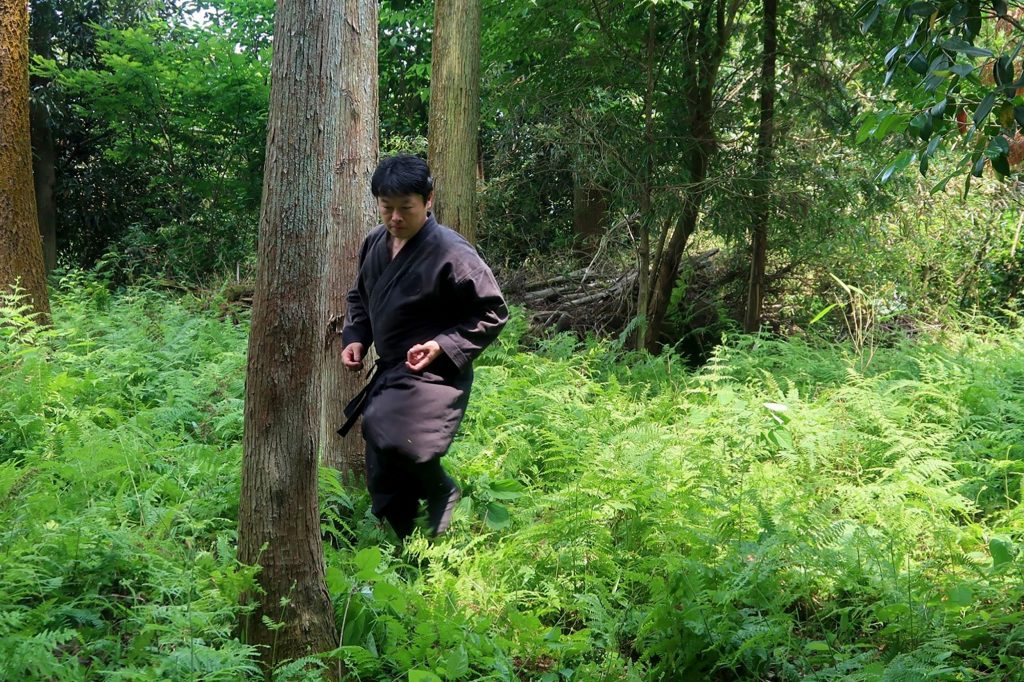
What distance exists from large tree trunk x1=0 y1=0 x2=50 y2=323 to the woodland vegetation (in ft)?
0.11

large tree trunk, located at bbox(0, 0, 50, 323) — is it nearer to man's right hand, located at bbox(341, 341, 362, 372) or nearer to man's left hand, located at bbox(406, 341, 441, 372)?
man's right hand, located at bbox(341, 341, 362, 372)

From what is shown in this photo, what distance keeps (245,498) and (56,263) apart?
13.5m

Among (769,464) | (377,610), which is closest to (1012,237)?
(769,464)

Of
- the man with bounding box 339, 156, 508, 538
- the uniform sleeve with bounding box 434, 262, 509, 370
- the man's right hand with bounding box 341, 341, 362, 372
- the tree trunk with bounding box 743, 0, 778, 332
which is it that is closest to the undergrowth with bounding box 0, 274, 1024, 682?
the man with bounding box 339, 156, 508, 538

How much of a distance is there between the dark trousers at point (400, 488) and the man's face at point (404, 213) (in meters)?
1.24

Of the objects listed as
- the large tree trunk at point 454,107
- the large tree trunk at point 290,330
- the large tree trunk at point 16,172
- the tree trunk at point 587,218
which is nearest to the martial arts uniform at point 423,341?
the large tree trunk at point 290,330

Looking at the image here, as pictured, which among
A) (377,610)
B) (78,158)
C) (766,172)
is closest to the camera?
(377,610)

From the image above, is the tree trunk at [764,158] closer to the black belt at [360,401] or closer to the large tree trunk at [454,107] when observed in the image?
the large tree trunk at [454,107]

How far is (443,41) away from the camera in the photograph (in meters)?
8.50

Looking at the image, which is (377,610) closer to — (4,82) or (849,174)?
(4,82)

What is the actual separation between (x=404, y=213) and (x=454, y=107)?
4.03 metres

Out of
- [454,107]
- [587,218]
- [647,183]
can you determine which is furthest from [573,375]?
[587,218]

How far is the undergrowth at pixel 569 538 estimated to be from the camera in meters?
3.78

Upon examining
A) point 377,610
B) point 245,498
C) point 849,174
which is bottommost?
point 377,610
